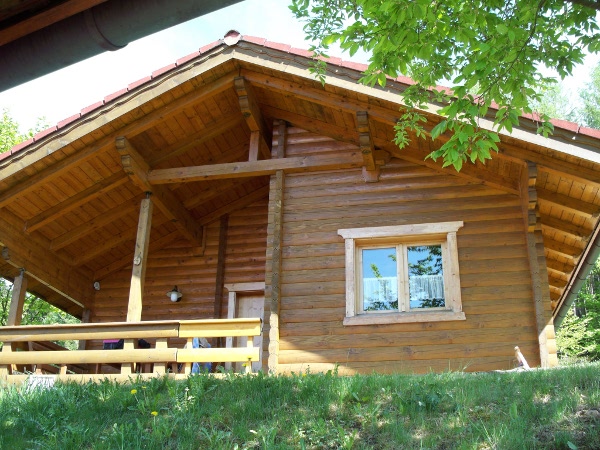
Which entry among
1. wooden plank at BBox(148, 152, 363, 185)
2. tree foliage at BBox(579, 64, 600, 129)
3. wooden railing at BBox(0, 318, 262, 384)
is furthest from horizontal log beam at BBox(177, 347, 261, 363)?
tree foliage at BBox(579, 64, 600, 129)

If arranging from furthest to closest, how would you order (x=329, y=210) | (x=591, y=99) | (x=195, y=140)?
(x=591, y=99) < (x=195, y=140) < (x=329, y=210)

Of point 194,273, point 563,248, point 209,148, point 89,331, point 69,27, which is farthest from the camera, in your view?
point 194,273

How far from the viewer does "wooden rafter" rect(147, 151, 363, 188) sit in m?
11.0

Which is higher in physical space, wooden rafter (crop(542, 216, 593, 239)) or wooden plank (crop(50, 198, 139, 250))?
wooden plank (crop(50, 198, 139, 250))

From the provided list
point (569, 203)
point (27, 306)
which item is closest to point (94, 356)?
point (569, 203)

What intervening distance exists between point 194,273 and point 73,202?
121 inches

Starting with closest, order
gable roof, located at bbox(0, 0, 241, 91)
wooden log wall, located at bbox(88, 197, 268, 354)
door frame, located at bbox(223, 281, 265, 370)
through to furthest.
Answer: gable roof, located at bbox(0, 0, 241, 91), door frame, located at bbox(223, 281, 265, 370), wooden log wall, located at bbox(88, 197, 268, 354)

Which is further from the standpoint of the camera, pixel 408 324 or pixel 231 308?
pixel 231 308

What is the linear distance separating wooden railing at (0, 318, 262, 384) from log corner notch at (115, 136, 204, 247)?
2.81 metres

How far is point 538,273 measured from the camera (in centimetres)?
950

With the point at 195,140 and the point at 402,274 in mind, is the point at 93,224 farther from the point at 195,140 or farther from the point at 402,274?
the point at 402,274

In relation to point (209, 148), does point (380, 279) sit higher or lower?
lower

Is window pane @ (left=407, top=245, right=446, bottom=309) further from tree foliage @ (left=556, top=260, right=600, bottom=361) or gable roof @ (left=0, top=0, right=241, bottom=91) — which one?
tree foliage @ (left=556, top=260, right=600, bottom=361)

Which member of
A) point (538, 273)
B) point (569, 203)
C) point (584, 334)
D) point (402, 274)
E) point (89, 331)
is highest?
point (584, 334)
